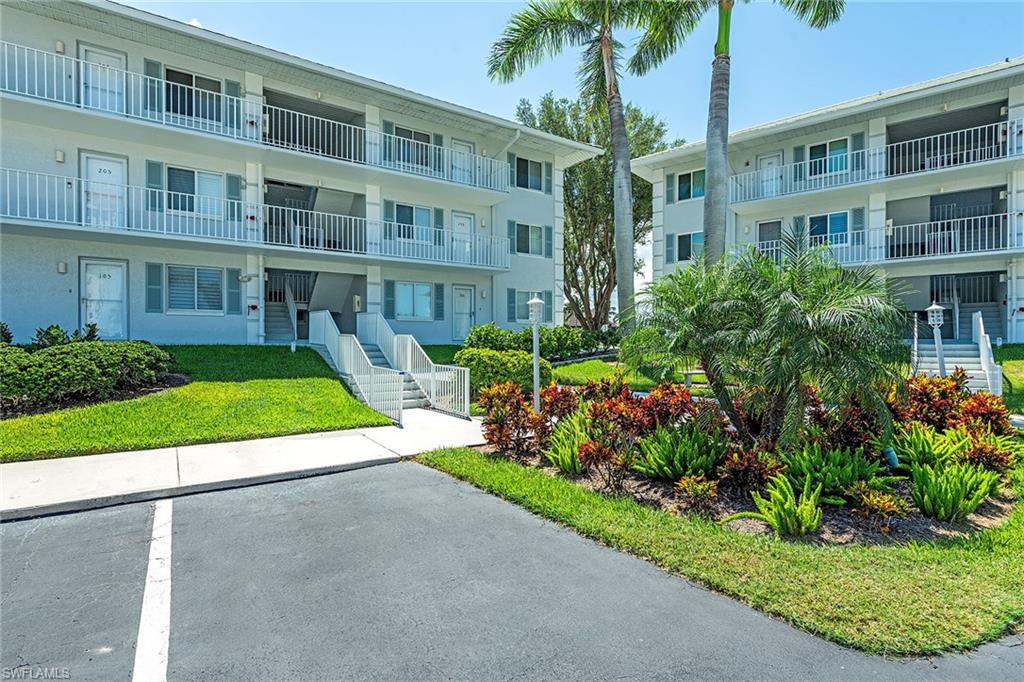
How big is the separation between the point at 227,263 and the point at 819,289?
16.2m

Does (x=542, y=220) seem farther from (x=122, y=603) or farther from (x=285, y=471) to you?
(x=122, y=603)

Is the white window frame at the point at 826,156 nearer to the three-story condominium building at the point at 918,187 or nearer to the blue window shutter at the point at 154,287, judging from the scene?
the three-story condominium building at the point at 918,187

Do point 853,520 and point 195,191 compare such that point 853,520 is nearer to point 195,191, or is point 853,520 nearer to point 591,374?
point 591,374

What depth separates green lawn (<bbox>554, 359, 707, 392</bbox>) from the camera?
15828mm

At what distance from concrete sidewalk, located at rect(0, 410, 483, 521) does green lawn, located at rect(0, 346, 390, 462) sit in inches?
14.9

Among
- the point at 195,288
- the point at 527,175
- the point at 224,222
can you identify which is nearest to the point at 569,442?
the point at 224,222

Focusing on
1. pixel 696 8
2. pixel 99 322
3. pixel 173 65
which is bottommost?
pixel 99 322

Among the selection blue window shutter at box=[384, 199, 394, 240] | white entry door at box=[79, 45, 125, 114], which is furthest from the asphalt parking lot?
blue window shutter at box=[384, 199, 394, 240]

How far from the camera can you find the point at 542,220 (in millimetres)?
23797

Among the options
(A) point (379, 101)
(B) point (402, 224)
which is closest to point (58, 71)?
(A) point (379, 101)

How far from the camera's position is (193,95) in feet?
51.7

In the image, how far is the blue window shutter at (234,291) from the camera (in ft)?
55.0

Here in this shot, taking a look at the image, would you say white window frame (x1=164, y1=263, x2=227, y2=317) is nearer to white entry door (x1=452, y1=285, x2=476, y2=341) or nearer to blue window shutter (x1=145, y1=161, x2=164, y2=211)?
blue window shutter (x1=145, y1=161, x2=164, y2=211)

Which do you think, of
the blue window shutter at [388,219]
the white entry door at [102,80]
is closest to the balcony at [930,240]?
the blue window shutter at [388,219]
